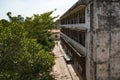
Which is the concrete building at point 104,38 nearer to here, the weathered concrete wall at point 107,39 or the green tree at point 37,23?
the weathered concrete wall at point 107,39

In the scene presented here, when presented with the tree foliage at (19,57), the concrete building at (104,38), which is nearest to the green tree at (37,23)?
the concrete building at (104,38)

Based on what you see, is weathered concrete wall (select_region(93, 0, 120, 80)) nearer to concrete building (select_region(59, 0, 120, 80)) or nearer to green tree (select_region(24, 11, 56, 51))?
concrete building (select_region(59, 0, 120, 80))

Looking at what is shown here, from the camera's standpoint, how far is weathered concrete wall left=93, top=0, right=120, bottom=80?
474 inches

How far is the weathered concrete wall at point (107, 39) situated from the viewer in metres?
12.0

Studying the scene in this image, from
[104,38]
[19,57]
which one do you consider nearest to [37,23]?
[104,38]

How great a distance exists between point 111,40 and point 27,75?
7.03 metres

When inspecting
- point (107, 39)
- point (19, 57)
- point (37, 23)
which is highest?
point (37, 23)

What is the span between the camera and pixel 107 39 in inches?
488

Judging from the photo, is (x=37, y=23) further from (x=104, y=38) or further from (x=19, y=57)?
(x=19, y=57)

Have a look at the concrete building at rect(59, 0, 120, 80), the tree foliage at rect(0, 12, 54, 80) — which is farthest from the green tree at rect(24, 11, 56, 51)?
the tree foliage at rect(0, 12, 54, 80)

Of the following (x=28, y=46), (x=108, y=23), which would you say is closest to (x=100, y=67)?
(x=108, y=23)

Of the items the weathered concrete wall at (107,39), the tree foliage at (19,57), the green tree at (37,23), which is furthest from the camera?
the green tree at (37,23)

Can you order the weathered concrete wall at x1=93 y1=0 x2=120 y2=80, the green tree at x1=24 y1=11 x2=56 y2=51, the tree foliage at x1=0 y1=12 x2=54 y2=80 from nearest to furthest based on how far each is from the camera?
1. the tree foliage at x1=0 y1=12 x2=54 y2=80
2. the weathered concrete wall at x1=93 y1=0 x2=120 y2=80
3. the green tree at x1=24 y1=11 x2=56 y2=51

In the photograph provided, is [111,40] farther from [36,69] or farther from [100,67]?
[36,69]
